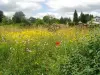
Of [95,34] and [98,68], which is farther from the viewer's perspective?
[95,34]

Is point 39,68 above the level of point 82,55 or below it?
below

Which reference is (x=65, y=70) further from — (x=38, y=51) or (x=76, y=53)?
(x=38, y=51)

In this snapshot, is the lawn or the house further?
the house

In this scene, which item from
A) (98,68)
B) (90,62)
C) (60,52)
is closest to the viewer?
(98,68)

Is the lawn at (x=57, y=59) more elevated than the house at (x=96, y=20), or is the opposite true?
the house at (x=96, y=20)

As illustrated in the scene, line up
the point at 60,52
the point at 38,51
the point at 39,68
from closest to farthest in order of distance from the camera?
the point at 39,68 → the point at 60,52 → the point at 38,51

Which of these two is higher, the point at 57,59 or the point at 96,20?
the point at 96,20

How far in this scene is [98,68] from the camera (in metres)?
3.93

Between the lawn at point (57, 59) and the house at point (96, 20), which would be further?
the house at point (96, 20)

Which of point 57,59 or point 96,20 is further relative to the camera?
point 96,20

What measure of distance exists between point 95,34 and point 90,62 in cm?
67

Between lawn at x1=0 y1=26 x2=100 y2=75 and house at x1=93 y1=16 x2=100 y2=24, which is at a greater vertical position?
house at x1=93 y1=16 x2=100 y2=24

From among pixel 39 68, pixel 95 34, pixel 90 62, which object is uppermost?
pixel 95 34

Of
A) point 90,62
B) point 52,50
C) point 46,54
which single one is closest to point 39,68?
point 46,54
